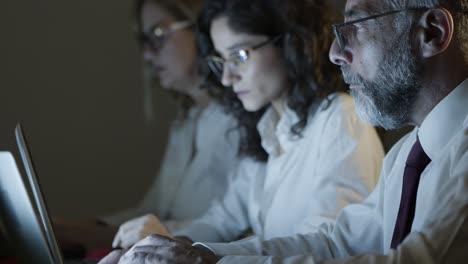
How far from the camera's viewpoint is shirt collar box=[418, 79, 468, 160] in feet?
3.87

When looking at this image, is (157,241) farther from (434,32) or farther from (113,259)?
(434,32)

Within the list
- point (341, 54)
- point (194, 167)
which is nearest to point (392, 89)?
point (341, 54)

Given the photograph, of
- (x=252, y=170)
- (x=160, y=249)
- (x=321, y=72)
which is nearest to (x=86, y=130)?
(x=252, y=170)

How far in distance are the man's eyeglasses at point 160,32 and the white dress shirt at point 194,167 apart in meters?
0.29

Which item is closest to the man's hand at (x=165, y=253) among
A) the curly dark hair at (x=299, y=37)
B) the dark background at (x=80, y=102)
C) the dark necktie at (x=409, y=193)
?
the dark necktie at (x=409, y=193)

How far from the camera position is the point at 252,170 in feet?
6.81

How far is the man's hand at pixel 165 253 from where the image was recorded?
3.78 ft

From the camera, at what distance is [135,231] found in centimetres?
162

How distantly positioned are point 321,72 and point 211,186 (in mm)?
765

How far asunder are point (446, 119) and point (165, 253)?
54 cm

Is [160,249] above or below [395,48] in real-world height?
below

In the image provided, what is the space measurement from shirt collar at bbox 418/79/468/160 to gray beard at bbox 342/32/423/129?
6 cm

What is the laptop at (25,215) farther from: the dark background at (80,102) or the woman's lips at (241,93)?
the dark background at (80,102)

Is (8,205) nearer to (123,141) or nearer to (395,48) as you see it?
(395,48)
